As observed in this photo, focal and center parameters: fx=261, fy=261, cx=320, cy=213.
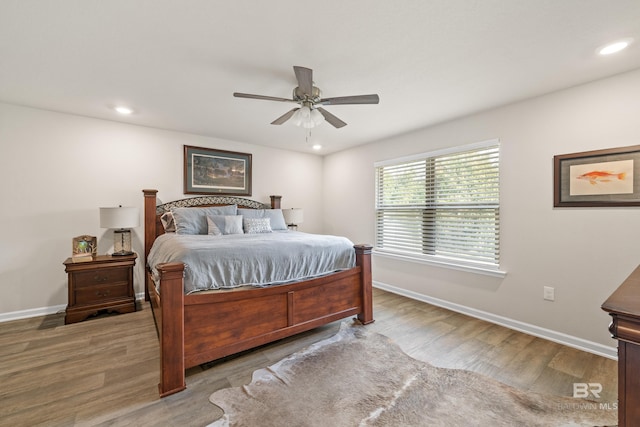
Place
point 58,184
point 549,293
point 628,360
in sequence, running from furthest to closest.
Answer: point 58,184 < point 549,293 < point 628,360

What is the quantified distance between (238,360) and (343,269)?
128 cm

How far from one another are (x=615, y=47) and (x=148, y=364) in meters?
4.26

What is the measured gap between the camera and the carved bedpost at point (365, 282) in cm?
285

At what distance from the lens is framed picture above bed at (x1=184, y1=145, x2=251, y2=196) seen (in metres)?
4.01

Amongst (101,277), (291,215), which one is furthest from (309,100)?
(101,277)

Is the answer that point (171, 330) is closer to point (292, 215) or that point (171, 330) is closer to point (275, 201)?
point (292, 215)

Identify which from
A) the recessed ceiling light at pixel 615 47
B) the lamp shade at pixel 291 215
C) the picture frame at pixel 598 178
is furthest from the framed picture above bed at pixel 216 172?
the recessed ceiling light at pixel 615 47

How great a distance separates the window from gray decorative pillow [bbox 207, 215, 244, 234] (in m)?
2.25

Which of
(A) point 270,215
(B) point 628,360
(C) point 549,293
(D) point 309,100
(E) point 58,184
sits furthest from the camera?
(A) point 270,215

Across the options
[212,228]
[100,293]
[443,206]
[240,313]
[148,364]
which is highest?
[443,206]

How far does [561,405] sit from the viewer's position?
1657 mm

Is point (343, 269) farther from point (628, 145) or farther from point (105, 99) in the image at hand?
point (105, 99)

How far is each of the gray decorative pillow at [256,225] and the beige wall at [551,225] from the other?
244 cm

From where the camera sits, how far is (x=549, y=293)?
2580 millimetres
